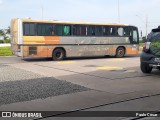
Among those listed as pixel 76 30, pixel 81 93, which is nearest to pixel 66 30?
pixel 76 30

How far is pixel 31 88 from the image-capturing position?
1057cm

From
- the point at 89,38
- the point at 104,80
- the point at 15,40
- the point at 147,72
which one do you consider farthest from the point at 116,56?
the point at 104,80

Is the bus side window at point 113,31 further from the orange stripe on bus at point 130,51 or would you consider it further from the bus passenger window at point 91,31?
the orange stripe on bus at point 130,51

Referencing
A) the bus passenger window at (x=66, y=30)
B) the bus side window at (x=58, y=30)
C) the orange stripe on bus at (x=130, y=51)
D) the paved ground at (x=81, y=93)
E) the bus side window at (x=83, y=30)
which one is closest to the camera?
the paved ground at (x=81, y=93)

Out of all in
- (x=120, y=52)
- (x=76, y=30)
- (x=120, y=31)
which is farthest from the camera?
(x=120, y=52)

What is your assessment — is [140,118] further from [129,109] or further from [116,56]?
[116,56]

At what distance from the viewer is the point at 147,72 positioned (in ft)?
48.5

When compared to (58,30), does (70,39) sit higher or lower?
lower

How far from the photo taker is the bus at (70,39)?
21844 mm

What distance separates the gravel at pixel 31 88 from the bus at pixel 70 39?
910 centimetres

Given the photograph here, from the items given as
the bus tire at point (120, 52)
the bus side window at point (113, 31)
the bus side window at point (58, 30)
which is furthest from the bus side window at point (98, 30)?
the bus side window at point (58, 30)

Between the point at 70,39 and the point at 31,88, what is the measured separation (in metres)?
13.3

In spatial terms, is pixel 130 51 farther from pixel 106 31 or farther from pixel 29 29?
pixel 29 29

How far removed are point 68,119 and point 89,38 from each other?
17832mm
